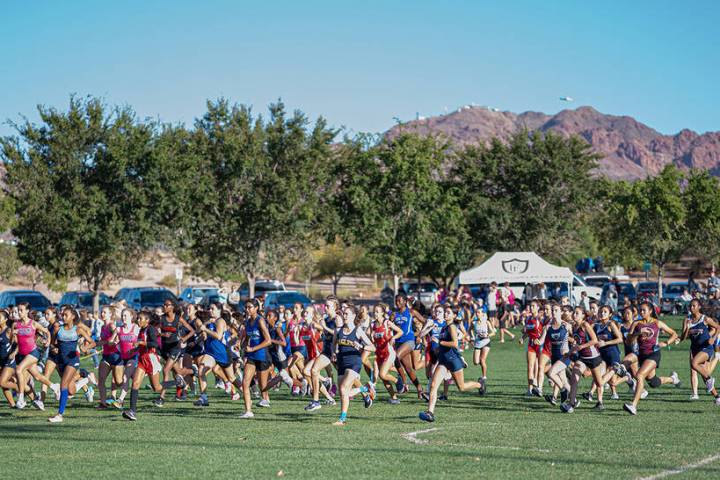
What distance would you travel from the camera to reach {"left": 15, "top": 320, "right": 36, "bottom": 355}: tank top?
614 inches

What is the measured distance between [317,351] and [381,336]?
1.60 m

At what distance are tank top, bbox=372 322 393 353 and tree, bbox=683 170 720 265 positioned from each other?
4576cm

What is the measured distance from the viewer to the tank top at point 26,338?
51.1 feet

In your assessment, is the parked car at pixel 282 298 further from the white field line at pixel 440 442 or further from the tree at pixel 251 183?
the white field line at pixel 440 442

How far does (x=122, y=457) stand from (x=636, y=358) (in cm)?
871

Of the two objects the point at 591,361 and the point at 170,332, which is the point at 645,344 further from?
the point at 170,332

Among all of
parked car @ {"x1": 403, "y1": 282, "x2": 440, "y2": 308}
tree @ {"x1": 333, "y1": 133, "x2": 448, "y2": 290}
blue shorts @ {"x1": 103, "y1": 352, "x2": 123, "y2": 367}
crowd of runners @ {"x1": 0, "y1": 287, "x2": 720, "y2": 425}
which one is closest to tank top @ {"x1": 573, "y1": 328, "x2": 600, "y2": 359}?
crowd of runners @ {"x1": 0, "y1": 287, "x2": 720, "y2": 425}

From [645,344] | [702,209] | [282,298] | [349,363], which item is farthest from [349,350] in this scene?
[702,209]

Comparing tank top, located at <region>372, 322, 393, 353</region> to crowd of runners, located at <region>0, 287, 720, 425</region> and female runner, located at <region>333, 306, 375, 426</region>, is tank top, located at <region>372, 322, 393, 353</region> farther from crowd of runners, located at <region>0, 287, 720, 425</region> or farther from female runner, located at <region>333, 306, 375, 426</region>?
female runner, located at <region>333, 306, 375, 426</region>

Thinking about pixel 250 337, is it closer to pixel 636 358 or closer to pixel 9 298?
pixel 636 358

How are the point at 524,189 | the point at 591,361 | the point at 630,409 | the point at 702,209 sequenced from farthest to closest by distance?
the point at 702,209
the point at 524,189
the point at 591,361
the point at 630,409

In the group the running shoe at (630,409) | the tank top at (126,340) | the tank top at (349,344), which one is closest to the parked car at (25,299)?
the tank top at (126,340)

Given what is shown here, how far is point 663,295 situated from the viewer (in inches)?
1983

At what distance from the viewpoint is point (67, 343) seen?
14945 mm
